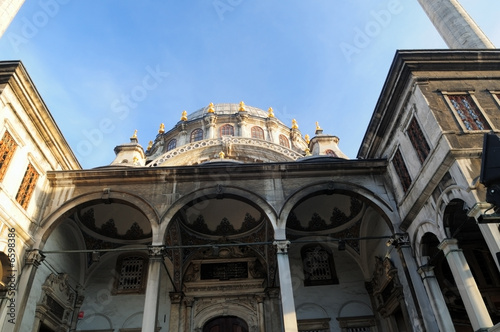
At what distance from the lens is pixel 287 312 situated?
8.65 meters

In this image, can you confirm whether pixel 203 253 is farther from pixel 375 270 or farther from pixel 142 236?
pixel 375 270

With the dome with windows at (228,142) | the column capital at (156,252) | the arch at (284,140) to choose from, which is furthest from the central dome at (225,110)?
the column capital at (156,252)

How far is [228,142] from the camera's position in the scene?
71.6ft

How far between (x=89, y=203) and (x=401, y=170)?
8.82 m

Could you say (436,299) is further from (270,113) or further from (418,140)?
(270,113)

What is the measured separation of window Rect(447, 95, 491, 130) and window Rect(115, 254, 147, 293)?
1103 cm

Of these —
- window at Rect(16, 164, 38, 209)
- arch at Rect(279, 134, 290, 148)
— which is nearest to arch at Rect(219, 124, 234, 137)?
arch at Rect(279, 134, 290, 148)

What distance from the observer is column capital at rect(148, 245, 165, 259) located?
9562 mm

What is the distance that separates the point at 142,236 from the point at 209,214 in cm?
258

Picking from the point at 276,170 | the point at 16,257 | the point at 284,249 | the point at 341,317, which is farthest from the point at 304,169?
the point at 16,257

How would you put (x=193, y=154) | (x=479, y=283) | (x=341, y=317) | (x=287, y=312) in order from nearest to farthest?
(x=287, y=312) < (x=479, y=283) < (x=341, y=317) < (x=193, y=154)

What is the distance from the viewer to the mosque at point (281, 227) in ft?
28.3

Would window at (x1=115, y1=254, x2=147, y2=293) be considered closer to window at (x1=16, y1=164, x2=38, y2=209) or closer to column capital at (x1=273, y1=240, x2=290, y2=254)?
window at (x1=16, y1=164, x2=38, y2=209)

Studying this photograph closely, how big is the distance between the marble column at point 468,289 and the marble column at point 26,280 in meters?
9.84
